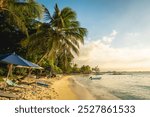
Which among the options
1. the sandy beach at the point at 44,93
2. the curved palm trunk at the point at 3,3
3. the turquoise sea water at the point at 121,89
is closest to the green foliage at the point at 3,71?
the sandy beach at the point at 44,93

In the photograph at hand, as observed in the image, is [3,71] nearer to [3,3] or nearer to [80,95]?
[3,3]

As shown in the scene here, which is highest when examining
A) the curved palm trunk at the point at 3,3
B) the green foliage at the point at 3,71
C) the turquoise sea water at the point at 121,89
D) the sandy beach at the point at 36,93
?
the curved palm trunk at the point at 3,3

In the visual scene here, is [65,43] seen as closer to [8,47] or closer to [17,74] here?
[8,47]

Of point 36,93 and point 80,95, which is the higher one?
point 36,93

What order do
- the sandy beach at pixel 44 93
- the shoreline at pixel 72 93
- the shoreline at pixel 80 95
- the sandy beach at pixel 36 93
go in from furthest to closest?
the shoreline at pixel 80 95
the shoreline at pixel 72 93
the sandy beach at pixel 44 93
the sandy beach at pixel 36 93

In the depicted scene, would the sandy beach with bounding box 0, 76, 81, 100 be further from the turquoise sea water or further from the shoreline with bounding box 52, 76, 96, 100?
the turquoise sea water

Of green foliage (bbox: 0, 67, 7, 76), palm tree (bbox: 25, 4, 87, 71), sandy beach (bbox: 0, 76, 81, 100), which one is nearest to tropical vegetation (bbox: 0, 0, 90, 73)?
palm tree (bbox: 25, 4, 87, 71)

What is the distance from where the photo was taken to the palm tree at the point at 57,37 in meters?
17.8

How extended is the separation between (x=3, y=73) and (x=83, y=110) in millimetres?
14709

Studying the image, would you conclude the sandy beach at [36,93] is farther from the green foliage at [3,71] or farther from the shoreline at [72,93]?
the green foliage at [3,71]

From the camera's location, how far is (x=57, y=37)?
1788cm

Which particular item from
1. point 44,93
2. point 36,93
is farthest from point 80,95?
point 36,93

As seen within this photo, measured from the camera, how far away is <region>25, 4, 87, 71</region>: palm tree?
17.8 metres

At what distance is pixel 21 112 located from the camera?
21.4 feet
